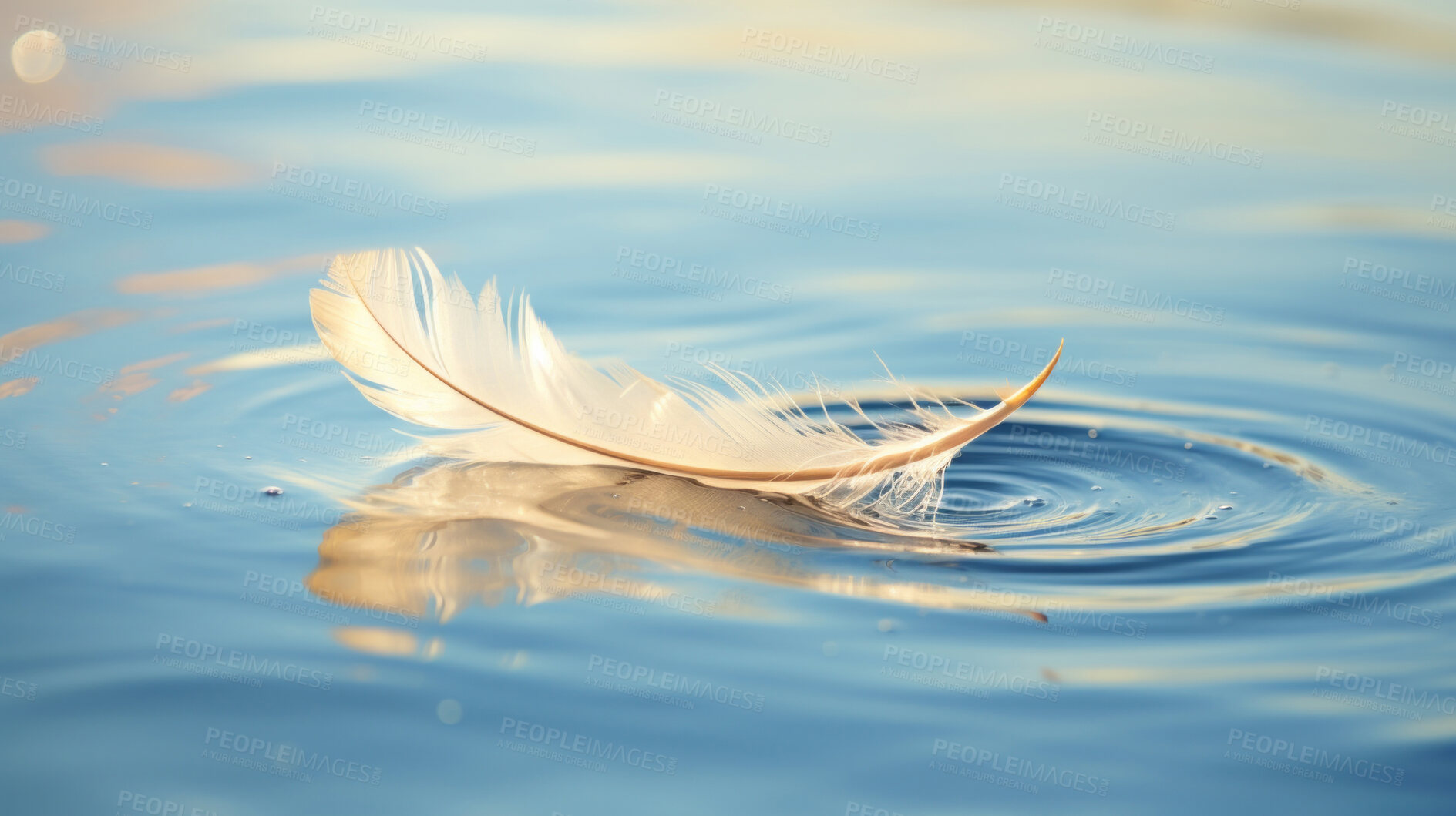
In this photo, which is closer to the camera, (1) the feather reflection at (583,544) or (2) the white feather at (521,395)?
(1) the feather reflection at (583,544)

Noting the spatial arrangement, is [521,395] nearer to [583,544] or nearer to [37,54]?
[583,544]

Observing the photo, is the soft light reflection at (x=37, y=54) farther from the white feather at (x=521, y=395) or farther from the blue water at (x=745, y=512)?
the white feather at (x=521, y=395)

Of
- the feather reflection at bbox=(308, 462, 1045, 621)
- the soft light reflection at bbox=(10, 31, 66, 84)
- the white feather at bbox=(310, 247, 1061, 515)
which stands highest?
the soft light reflection at bbox=(10, 31, 66, 84)

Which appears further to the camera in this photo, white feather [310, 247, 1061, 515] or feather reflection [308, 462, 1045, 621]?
white feather [310, 247, 1061, 515]

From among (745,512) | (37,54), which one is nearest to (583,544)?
(745,512)

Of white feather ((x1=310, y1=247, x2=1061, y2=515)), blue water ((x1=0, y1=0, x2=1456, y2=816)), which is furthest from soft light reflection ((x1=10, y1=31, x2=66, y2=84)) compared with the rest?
white feather ((x1=310, y1=247, x2=1061, y2=515))

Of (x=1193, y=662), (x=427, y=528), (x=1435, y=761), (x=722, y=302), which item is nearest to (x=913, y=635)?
(x=1193, y=662)

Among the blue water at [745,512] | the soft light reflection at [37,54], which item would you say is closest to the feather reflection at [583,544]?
the blue water at [745,512]

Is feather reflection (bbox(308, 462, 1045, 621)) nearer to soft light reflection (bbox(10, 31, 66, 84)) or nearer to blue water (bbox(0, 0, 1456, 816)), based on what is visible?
blue water (bbox(0, 0, 1456, 816))
